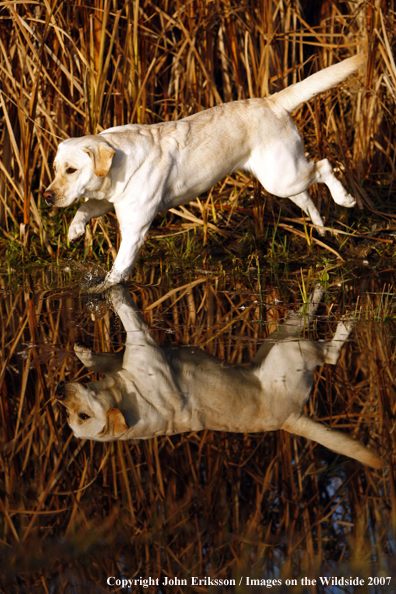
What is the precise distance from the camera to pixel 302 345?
126 inches

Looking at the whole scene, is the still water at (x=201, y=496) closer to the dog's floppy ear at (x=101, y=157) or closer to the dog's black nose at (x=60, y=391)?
the dog's black nose at (x=60, y=391)

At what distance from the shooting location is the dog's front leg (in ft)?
13.9

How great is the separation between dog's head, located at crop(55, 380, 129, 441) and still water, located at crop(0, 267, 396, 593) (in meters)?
0.04

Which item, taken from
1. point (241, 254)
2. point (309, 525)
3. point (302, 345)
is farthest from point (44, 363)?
point (241, 254)

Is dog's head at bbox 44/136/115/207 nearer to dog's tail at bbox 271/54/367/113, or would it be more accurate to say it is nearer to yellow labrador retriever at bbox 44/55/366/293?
yellow labrador retriever at bbox 44/55/366/293

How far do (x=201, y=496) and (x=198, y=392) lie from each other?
72cm

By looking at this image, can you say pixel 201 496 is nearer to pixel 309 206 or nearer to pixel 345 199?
pixel 345 199

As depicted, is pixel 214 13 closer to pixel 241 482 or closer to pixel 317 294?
pixel 317 294

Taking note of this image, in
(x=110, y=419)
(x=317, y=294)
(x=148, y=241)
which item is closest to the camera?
(x=110, y=419)

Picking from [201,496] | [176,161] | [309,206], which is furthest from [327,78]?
[201,496]

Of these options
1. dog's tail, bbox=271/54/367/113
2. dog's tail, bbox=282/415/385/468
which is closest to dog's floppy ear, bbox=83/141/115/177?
dog's tail, bbox=271/54/367/113

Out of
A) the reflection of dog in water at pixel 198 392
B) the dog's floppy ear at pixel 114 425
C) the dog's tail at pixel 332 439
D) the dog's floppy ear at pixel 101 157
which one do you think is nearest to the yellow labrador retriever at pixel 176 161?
the dog's floppy ear at pixel 101 157

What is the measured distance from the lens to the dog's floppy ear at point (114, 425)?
8.16ft

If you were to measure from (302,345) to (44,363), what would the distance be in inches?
47.8
